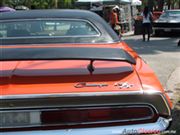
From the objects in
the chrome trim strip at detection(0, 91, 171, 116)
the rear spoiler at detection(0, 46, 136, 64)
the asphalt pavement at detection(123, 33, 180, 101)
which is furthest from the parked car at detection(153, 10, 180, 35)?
the chrome trim strip at detection(0, 91, 171, 116)

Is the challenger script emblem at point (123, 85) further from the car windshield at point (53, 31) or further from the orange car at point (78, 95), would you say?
the car windshield at point (53, 31)

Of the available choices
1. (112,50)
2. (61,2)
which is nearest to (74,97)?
(112,50)

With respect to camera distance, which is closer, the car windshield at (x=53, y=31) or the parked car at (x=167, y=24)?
the car windshield at (x=53, y=31)

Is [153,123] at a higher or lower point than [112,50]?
lower

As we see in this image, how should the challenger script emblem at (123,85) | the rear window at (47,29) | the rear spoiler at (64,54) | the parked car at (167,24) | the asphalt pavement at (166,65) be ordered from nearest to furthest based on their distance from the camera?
the challenger script emblem at (123,85) → the rear spoiler at (64,54) → the rear window at (47,29) → the asphalt pavement at (166,65) → the parked car at (167,24)

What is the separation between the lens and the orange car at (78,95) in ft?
11.0

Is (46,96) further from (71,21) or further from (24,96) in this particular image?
(71,21)

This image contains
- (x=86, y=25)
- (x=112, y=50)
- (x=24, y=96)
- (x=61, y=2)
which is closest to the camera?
(x=24, y=96)

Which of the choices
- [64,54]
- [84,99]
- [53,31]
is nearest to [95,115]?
[84,99]

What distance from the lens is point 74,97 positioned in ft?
11.0

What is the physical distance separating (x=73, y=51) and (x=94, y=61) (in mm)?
198

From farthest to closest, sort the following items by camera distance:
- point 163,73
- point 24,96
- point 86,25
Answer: point 163,73
point 86,25
point 24,96

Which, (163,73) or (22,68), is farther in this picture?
(163,73)

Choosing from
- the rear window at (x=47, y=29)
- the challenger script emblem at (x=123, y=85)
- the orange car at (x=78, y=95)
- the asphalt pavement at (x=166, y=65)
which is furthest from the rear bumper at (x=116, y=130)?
the asphalt pavement at (x=166, y=65)
